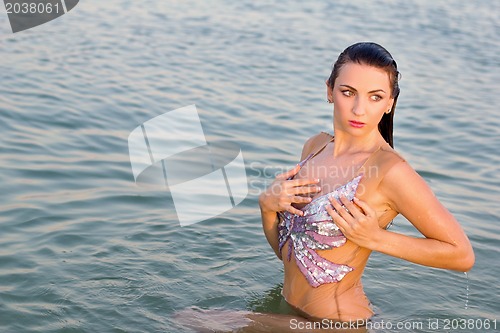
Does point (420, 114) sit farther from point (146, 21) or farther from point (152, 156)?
point (146, 21)

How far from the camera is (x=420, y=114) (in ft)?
32.3

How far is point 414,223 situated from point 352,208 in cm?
30

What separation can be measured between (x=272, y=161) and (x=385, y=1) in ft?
33.1

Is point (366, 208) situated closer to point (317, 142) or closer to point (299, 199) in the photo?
point (299, 199)

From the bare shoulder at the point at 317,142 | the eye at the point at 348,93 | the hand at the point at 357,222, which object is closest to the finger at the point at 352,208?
the hand at the point at 357,222

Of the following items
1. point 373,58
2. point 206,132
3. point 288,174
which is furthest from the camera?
point 206,132

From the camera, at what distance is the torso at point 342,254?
158 inches

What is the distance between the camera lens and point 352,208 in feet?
12.8

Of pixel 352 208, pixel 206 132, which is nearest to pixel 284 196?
pixel 352 208

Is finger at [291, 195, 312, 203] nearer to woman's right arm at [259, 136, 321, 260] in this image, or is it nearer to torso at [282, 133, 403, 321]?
woman's right arm at [259, 136, 321, 260]

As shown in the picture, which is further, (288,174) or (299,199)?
(288,174)

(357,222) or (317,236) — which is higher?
(357,222)

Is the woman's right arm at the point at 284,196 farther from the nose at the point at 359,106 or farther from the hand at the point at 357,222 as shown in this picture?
the nose at the point at 359,106

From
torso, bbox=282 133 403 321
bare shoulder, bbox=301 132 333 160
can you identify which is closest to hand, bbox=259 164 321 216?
torso, bbox=282 133 403 321
